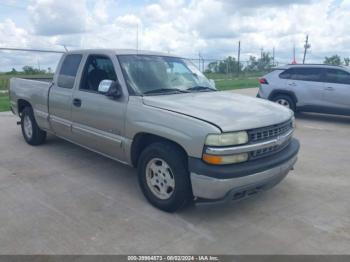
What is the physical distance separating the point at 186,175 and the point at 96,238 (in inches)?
42.7

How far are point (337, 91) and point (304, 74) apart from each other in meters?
1.15

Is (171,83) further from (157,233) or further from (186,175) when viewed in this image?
(157,233)

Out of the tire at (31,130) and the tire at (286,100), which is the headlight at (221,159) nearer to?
the tire at (31,130)

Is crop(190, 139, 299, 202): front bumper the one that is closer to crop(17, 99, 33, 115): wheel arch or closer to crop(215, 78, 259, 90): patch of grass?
crop(17, 99, 33, 115): wheel arch

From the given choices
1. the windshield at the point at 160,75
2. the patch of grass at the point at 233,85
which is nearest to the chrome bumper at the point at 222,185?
the windshield at the point at 160,75

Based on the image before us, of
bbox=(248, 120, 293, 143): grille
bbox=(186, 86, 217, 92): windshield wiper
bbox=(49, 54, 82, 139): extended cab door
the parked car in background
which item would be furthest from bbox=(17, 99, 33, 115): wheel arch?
the parked car in background

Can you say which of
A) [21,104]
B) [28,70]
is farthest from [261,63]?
[21,104]

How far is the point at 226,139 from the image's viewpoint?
328 centimetres

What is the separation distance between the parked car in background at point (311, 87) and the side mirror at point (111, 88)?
759 cm

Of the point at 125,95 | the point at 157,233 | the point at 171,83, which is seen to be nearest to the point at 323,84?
the point at 171,83

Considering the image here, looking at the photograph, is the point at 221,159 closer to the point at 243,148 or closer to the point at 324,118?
the point at 243,148

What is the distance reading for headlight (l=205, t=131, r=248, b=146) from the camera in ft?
10.7

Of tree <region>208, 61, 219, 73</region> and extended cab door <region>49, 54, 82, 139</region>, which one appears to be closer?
extended cab door <region>49, 54, 82, 139</region>

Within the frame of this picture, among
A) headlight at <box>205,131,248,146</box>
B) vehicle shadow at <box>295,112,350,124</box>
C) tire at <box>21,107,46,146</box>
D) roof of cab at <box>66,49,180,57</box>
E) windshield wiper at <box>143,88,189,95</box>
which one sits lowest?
vehicle shadow at <box>295,112,350,124</box>
